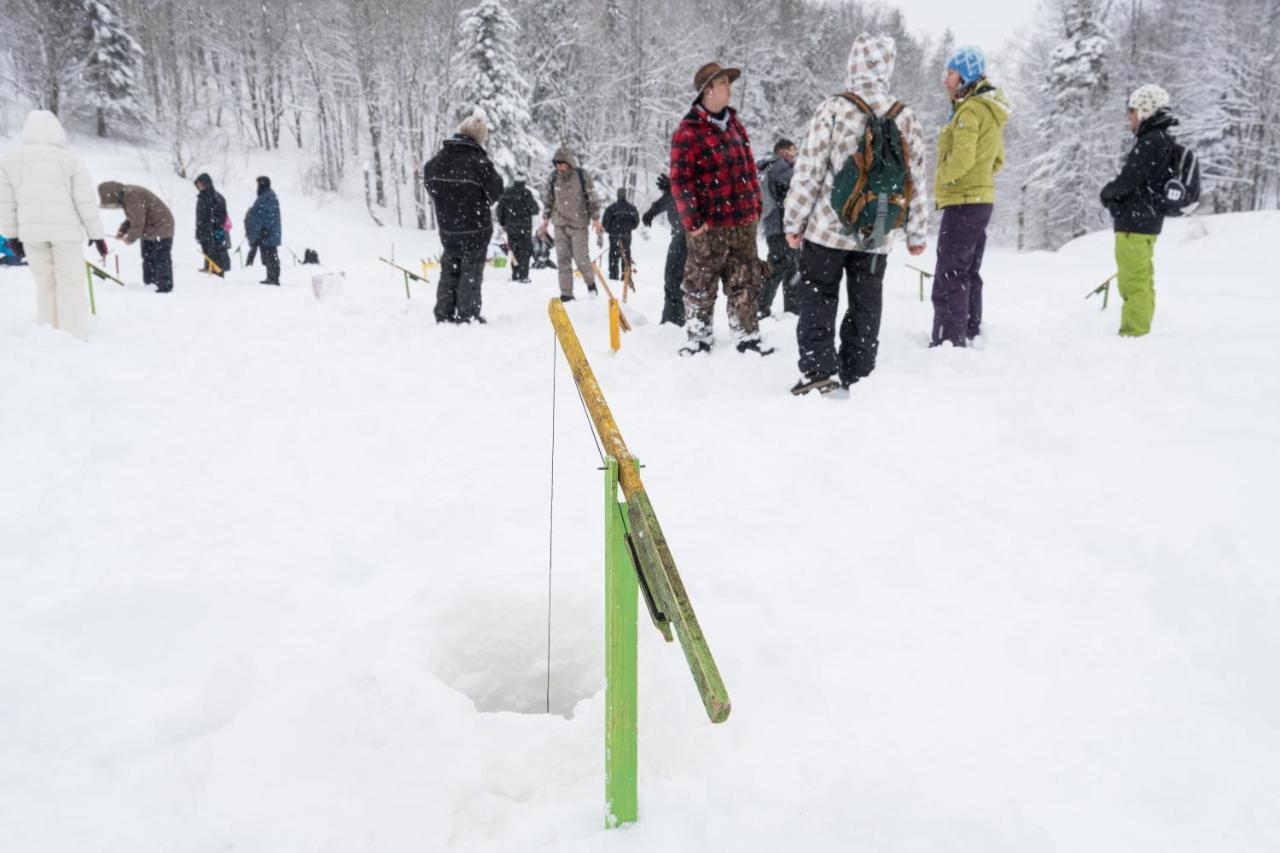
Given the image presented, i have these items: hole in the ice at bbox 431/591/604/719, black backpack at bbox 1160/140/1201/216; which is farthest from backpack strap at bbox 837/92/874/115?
hole in the ice at bbox 431/591/604/719

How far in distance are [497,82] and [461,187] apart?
2297 centimetres

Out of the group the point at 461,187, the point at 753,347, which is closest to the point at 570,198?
the point at 461,187

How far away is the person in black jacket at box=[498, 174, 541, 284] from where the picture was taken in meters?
12.0

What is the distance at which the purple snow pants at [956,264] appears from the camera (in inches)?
196

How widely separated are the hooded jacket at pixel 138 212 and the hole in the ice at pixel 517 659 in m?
10.6

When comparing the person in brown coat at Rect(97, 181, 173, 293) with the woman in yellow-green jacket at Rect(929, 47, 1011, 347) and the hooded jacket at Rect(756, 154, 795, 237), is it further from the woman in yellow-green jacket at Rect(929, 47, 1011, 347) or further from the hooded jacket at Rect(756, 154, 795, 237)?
the woman in yellow-green jacket at Rect(929, 47, 1011, 347)

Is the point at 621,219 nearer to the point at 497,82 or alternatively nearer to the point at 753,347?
the point at 753,347

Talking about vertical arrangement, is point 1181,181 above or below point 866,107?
below

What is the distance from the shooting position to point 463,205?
6.90 m

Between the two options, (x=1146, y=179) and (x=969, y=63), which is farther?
(x=1146, y=179)

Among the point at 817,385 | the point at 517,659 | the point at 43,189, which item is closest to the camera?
the point at 517,659

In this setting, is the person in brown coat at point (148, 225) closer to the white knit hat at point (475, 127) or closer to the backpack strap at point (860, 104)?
the white knit hat at point (475, 127)

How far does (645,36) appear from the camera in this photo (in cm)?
3080

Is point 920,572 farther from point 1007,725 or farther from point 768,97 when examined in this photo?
point 768,97
